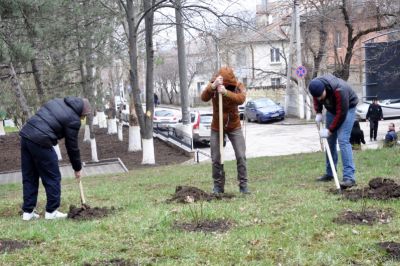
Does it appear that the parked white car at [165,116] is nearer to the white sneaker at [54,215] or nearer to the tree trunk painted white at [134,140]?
the tree trunk painted white at [134,140]

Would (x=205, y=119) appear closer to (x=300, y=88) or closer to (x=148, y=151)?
(x=148, y=151)

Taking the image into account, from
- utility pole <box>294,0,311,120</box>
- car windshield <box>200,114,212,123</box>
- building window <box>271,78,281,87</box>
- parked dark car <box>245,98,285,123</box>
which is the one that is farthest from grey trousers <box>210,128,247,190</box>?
building window <box>271,78,281,87</box>

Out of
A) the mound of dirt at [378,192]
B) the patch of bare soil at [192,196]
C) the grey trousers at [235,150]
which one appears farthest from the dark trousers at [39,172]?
the mound of dirt at [378,192]

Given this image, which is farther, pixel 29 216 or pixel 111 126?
pixel 111 126

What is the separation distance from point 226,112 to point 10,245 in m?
3.28

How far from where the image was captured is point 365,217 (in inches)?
210

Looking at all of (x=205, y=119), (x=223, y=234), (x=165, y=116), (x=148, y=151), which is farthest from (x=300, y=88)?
(x=223, y=234)

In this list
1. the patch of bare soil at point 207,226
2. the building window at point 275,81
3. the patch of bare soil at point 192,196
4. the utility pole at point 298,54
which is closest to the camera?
the patch of bare soil at point 207,226

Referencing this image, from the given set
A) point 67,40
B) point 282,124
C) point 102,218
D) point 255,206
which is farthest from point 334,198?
point 282,124

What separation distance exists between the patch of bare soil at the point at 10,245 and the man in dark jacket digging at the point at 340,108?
4.14m

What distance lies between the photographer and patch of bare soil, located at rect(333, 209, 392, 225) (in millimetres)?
5219

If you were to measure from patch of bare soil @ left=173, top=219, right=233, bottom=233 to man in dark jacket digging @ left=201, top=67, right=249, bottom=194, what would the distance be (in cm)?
188

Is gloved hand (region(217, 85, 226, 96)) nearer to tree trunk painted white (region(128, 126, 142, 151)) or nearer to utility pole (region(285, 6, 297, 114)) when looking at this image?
tree trunk painted white (region(128, 126, 142, 151))

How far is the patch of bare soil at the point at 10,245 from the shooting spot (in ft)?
16.6
